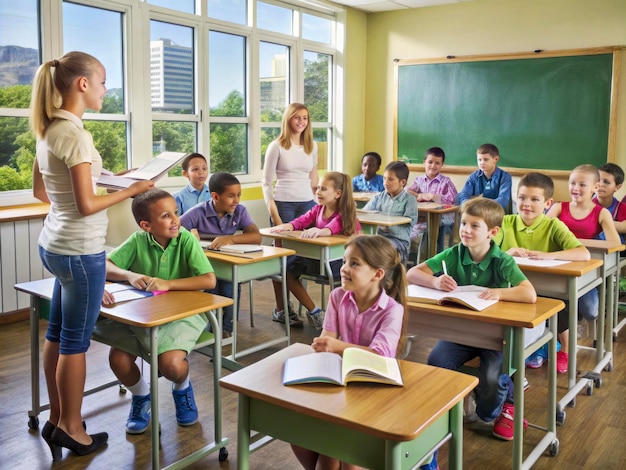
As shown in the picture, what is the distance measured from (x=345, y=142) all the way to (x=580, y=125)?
255cm

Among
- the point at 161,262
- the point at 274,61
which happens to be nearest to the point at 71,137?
the point at 161,262

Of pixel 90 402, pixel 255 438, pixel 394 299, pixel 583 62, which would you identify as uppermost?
pixel 583 62

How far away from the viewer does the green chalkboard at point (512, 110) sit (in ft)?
20.7

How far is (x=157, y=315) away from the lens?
2.24 m

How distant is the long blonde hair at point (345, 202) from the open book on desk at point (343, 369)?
2370 mm

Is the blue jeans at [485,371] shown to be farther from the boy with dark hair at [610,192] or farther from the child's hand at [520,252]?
the boy with dark hair at [610,192]

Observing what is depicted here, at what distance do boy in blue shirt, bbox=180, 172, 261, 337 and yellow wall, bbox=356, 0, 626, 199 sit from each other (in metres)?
3.93

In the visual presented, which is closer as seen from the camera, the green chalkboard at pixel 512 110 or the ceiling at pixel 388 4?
the green chalkboard at pixel 512 110

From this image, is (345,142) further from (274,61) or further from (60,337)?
(60,337)

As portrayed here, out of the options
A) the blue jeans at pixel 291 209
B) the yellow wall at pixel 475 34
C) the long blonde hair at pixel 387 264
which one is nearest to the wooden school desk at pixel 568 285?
the long blonde hair at pixel 387 264

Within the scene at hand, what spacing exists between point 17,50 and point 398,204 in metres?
2.87

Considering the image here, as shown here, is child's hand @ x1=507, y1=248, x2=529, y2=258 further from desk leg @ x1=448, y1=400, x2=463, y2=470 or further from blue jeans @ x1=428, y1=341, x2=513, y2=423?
desk leg @ x1=448, y1=400, x2=463, y2=470

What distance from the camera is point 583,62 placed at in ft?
20.7

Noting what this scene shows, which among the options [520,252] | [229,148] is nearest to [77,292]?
[520,252]
